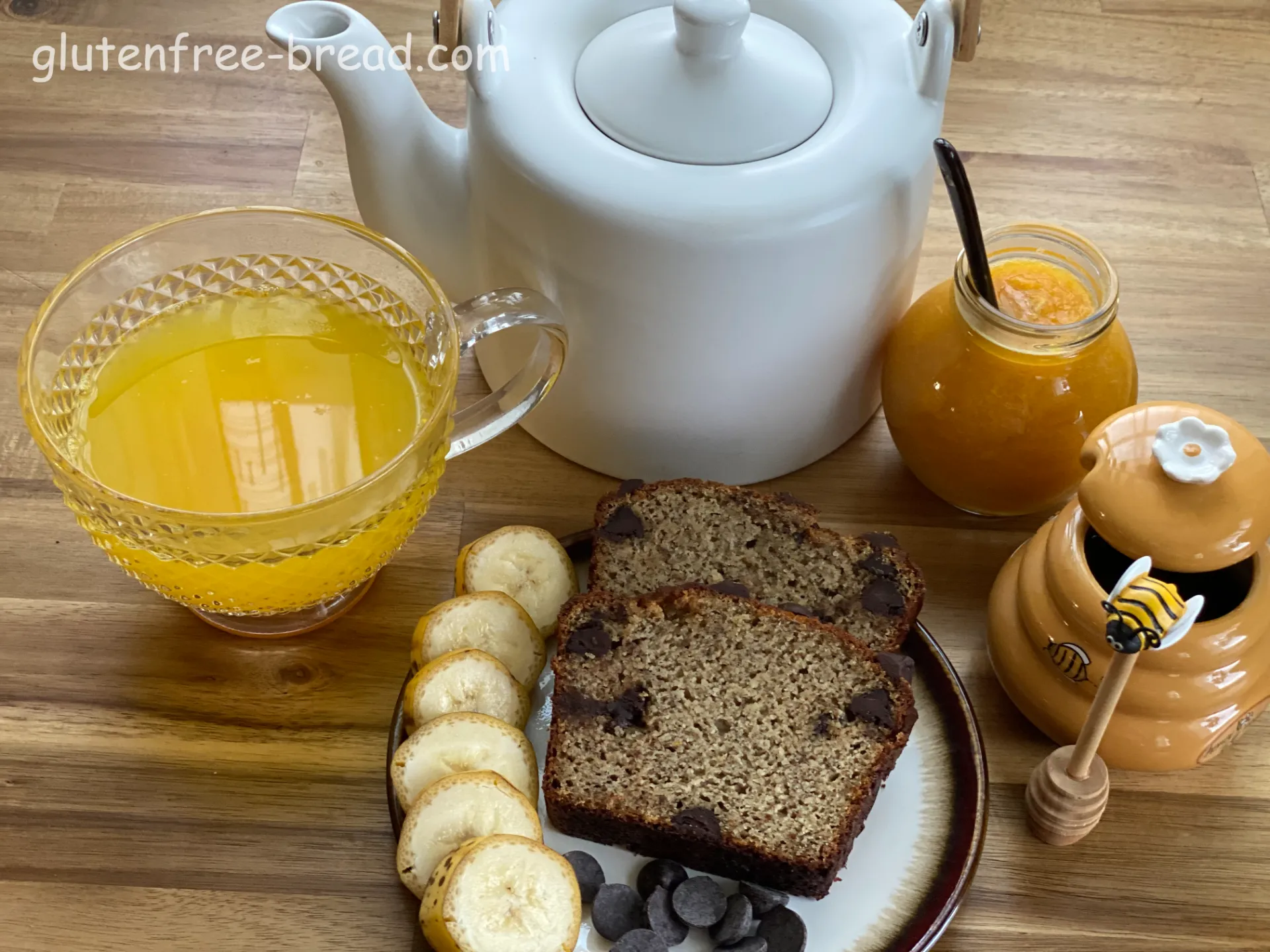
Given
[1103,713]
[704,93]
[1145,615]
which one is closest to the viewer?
[1145,615]

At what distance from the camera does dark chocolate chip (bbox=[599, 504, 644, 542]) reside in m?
1.04

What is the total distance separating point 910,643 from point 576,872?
317 mm

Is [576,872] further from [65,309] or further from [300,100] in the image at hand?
[300,100]

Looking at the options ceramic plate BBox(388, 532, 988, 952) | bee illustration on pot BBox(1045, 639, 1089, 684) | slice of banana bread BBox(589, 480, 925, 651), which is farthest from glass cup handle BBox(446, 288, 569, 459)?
bee illustration on pot BBox(1045, 639, 1089, 684)

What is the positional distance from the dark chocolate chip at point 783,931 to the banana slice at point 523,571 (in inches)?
11.0

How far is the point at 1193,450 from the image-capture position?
2.91ft

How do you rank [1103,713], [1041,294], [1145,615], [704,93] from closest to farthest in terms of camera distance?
[1145,615]
[1103,713]
[704,93]
[1041,294]

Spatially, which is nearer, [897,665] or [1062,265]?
[897,665]

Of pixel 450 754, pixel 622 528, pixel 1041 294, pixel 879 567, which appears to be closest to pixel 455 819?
pixel 450 754

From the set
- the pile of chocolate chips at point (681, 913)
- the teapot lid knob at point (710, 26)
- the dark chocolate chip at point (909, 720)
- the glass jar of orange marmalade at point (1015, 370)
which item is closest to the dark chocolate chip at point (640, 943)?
the pile of chocolate chips at point (681, 913)

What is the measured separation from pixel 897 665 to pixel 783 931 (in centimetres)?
20

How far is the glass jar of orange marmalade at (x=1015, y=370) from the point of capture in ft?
3.38

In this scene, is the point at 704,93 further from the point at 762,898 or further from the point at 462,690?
the point at 762,898

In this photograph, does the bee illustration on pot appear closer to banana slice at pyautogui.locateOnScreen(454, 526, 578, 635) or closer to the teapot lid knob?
banana slice at pyautogui.locateOnScreen(454, 526, 578, 635)
